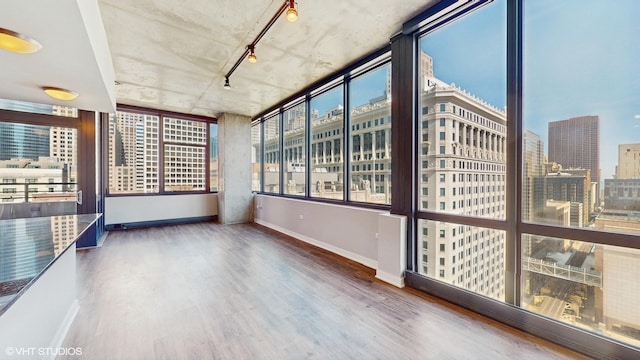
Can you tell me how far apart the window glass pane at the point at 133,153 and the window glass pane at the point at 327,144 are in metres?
4.56

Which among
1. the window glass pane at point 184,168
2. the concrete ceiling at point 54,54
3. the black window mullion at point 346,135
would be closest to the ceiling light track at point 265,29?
the concrete ceiling at point 54,54

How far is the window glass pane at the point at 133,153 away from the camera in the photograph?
20.5 ft

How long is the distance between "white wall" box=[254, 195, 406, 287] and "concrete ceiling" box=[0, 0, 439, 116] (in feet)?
7.77

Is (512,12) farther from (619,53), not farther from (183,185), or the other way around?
(183,185)

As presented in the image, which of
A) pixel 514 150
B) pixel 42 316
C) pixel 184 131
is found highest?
pixel 184 131

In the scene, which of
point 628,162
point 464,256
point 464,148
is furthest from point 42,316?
point 628,162

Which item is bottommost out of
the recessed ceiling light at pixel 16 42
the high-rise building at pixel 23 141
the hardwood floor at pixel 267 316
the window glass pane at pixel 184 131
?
the hardwood floor at pixel 267 316

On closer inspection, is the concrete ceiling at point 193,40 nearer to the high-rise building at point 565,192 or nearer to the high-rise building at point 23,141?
the high-rise building at point 23,141

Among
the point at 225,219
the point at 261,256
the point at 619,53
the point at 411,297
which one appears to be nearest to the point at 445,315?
the point at 411,297

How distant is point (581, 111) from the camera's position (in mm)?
2062

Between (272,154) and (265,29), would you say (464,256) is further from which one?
(272,154)

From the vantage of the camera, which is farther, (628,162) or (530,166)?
(530,166)

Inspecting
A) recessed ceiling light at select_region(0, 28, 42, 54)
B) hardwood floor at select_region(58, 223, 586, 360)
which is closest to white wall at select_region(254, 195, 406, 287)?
hardwood floor at select_region(58, 223, 586, 360)

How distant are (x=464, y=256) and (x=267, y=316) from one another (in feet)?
7.22
